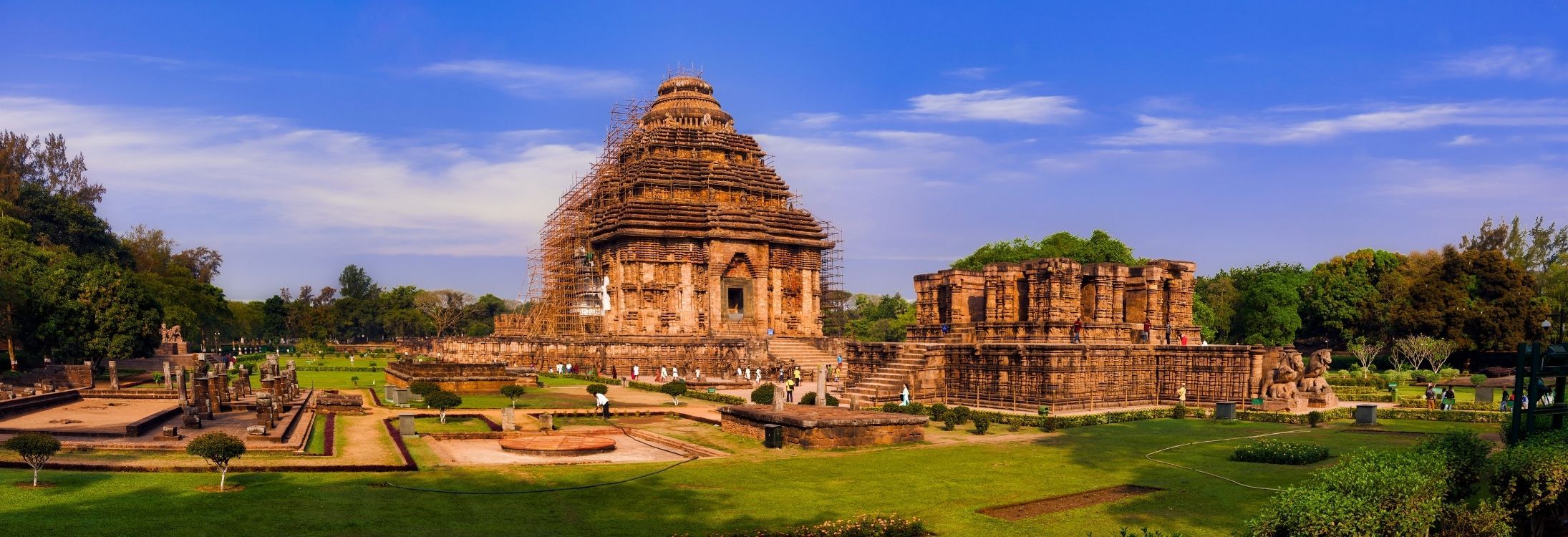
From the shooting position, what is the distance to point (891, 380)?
34.7m

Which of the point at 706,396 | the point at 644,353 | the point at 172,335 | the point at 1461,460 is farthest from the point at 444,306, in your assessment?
the point at 1461,460

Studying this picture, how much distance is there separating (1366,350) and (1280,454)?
42.9m

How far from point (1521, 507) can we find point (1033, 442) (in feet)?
42.8

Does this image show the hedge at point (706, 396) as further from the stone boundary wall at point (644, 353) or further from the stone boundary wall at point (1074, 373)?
the stone boundary wall at point (644, 353)

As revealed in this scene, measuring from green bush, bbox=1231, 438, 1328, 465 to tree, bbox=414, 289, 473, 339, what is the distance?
304 feet

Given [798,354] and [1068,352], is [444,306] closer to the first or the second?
[798,354]

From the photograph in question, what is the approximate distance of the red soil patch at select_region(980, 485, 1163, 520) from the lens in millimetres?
14422

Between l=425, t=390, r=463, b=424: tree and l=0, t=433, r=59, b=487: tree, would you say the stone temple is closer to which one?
l=425, t=390, r=463, b=424: tree

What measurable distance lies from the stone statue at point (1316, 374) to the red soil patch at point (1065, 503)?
1902 cm

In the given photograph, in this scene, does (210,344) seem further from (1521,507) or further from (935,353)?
(1521,507)

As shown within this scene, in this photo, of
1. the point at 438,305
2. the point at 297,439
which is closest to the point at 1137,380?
the point at 297,439

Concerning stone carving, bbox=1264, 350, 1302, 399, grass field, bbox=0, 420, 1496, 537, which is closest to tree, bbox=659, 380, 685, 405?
grass field, bbox=0, 420, 1496, 537

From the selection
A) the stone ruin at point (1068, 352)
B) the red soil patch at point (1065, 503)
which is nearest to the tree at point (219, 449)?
the red soil patch at point (1065, 503)

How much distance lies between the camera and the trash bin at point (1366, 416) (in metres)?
25.8
